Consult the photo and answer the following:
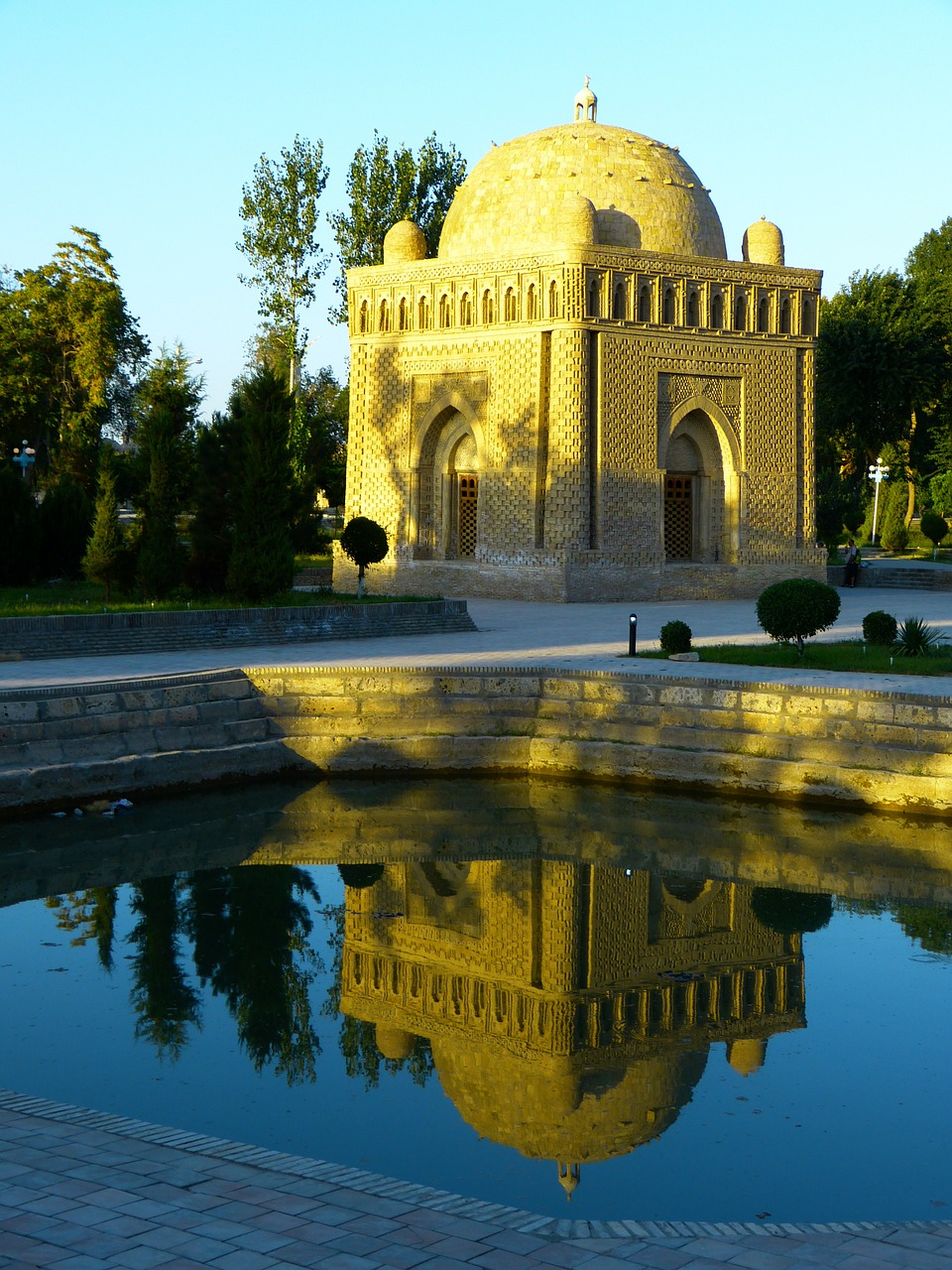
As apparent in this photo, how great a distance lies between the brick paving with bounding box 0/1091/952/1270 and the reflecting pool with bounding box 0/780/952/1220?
2.98 ft

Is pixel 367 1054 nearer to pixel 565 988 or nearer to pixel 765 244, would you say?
pixel 565 988

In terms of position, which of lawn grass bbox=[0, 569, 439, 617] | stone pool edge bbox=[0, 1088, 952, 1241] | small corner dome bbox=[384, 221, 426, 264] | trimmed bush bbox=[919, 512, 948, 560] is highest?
small corner dome bbox=[384, 221, 426, 264]

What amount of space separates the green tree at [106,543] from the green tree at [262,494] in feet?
4.88

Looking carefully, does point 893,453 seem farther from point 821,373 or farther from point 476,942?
point 476,942

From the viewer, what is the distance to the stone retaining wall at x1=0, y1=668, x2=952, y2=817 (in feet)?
41.3

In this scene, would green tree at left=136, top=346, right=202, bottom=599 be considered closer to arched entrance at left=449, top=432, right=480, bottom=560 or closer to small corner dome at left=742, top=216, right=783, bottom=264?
arched entrance at left=449, top=432, right=480, bottom=560

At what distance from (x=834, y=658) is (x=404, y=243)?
18328mm

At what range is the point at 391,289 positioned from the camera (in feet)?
99.3

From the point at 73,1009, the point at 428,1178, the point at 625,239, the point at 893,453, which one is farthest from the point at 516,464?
the point at 893,453

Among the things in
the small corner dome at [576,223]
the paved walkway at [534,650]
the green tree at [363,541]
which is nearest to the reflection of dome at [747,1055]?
the paved walkway at [534,650]

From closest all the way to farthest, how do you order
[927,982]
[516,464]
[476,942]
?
1. [927,982]
2. [476,942]
3. [516,464]

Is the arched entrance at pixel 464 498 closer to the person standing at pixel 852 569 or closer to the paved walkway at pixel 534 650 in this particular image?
the paved walkway at pixel 534 650

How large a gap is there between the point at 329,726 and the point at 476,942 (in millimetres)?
5213

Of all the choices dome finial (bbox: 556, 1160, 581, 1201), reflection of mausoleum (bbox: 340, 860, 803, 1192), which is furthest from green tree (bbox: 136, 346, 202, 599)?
dome finial (bbox: 556, 1160, 581, 1201)
